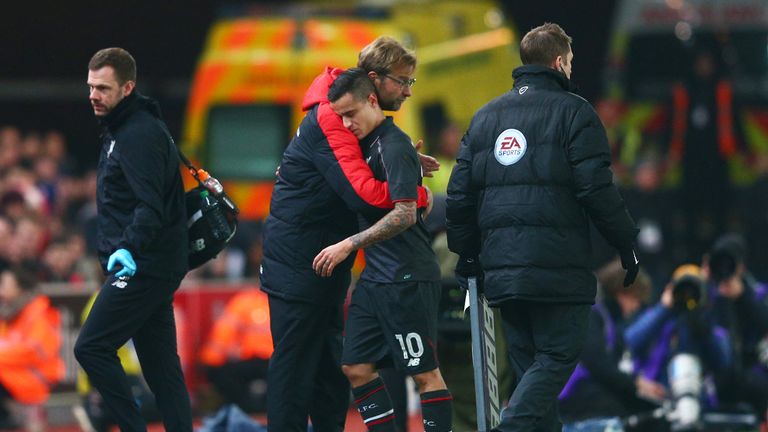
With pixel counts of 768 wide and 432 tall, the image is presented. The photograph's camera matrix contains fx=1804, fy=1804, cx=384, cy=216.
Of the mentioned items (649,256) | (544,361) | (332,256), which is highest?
(332,256)

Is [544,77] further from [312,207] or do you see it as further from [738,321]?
[738,321]

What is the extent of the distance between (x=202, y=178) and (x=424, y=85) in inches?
323

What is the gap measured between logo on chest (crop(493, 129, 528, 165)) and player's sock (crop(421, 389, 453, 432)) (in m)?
1.17

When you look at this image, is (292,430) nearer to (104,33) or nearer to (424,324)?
(424,324)

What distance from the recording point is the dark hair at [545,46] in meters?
8.15

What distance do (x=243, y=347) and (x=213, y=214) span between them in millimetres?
5383

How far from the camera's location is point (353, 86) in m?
8.32

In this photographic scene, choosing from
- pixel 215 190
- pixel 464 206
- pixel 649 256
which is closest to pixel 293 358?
pixel 215 190

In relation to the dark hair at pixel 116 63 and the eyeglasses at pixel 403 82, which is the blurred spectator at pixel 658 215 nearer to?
the eyeglasses at pixel 403 82

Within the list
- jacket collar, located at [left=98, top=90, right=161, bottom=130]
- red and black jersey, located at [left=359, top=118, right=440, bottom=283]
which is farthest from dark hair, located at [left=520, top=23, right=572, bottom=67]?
jacket collar, located at [left=98, top=90, right=161, bottom=130]

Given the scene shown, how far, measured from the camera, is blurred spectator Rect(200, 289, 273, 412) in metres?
13.8

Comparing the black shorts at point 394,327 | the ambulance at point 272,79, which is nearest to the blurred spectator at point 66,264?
the ambulance at point 272,79

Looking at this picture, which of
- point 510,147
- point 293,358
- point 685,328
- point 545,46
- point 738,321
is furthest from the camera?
point 738,321

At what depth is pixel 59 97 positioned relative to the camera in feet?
79.6
